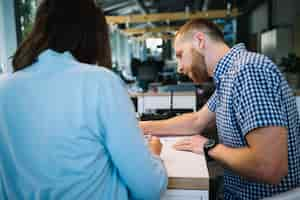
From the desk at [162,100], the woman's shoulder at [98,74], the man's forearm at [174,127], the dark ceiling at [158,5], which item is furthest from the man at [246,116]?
the dark ceiling at [158,5]

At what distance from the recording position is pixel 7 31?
7.64 feet

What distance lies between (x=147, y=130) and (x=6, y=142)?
2.74ft

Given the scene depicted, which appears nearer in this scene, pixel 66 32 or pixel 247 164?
pixel 66 32

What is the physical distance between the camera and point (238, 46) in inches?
49.6

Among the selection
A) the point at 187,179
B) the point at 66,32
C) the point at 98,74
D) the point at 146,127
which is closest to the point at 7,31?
the point at 146,127

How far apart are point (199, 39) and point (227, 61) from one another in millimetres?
184

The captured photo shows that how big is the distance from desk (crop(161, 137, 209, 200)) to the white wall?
1.73 metres

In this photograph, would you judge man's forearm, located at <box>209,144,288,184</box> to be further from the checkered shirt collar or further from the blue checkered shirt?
the checkered shirt collar

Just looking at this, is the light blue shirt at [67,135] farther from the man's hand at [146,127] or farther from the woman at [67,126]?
the man's hand at [146,127]

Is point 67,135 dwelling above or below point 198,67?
below

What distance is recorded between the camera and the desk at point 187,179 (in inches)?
37.0

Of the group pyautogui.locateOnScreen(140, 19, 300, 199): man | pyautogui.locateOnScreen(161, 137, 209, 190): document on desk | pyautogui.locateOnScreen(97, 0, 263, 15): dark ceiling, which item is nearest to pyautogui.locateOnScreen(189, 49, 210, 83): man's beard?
pyautogui.locateOnScreen(140, 19, 300, 199): man

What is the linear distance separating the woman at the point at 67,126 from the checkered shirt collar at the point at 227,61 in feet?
1.80

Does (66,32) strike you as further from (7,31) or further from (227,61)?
(7,31)
